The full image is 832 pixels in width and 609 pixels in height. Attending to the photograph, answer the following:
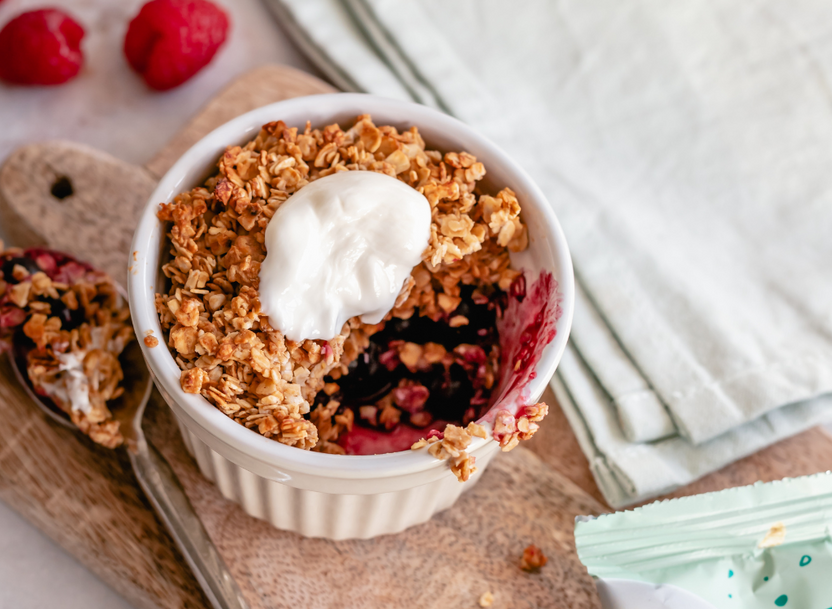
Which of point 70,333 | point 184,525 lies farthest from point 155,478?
point 70,333

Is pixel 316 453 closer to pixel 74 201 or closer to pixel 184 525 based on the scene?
pixel 184 525

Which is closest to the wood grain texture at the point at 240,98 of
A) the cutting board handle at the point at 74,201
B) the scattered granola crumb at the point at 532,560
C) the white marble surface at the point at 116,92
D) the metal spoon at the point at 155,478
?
the cutting board handle at the point at 74,201

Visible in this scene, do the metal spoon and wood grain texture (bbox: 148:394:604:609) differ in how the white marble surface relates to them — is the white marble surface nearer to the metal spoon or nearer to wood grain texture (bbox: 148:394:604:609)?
the metal spoon

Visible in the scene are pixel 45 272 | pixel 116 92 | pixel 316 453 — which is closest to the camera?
pixel 316 453

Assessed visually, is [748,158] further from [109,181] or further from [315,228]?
[109,181]

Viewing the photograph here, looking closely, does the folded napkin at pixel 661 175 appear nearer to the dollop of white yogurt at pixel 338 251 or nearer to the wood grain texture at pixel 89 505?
the dollop of white yogurt at pixel 338 251
